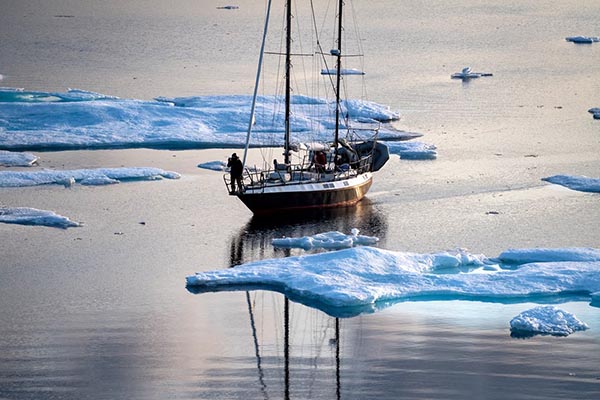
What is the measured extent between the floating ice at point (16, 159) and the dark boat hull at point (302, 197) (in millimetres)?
8264

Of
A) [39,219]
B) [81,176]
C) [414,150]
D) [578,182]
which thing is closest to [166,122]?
[81,176]

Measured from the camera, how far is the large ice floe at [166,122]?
37.1 meters

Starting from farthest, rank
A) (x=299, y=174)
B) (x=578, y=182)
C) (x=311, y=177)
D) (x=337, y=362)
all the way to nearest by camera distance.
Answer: (x=578, y=182) → (x=311, y=177) → (x=299, y=174) → (x=337, y=362)

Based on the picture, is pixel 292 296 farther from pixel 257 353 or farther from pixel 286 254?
pixel 286 254

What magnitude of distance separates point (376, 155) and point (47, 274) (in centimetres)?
1131

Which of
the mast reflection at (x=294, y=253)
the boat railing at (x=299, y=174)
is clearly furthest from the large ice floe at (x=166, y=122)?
the mast reflection at (x=294, y=253)

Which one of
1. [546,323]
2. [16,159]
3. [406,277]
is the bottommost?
[546,323]

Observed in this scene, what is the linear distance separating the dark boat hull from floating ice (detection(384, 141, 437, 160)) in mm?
6049

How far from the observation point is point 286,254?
25.4 metres

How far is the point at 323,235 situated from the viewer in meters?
26.1

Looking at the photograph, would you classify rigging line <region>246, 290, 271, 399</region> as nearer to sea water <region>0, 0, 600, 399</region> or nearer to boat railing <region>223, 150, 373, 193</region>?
sea water <region>0, 0, 600, 399</region>

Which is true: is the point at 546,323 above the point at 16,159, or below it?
below

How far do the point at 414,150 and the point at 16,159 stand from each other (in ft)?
37.4

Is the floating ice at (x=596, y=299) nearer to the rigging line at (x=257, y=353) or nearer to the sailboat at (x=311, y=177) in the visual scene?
the rigging line at (x=257, y=353)
